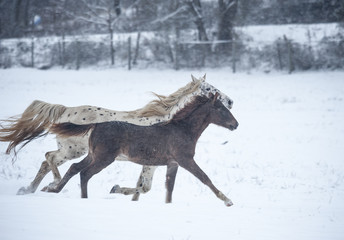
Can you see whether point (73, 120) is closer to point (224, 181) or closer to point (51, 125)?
point (51, 125)

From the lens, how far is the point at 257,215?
4.48m

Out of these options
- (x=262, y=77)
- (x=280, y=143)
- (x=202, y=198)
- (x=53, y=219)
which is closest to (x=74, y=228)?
(x=53, y=219)

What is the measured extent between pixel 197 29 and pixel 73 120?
767 inches

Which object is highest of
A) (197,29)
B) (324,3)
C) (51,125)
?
(324,3)

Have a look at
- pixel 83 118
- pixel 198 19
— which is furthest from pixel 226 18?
pixel 83 118

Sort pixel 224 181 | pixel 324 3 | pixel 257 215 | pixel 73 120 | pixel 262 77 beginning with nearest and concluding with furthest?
pixel 257 215, pixel 73 120, pixel 224 181, pixel 262 77, pixel 324 3

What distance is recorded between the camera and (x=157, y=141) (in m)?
4.73

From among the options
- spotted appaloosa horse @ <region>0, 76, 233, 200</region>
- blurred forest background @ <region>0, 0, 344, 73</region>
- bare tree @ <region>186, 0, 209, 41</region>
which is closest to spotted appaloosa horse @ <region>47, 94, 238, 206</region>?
spotted appaloosa horse @ <region>0, 76, 233, 200</region>

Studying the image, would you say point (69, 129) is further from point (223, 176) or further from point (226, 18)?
point (226, 18)

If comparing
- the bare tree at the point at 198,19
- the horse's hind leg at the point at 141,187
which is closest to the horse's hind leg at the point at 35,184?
the horse's hind leg at the point at 141,187

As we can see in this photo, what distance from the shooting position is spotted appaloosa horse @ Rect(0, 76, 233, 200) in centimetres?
493

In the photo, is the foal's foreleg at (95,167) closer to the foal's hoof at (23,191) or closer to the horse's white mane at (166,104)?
the horse's white mane at (166,104)

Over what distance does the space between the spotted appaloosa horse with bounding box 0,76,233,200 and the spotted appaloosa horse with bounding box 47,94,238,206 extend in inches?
4.8

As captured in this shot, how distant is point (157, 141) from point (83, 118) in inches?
44.1
